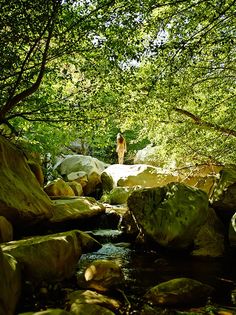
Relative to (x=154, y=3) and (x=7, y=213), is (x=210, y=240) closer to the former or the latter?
(x=7, y=213)

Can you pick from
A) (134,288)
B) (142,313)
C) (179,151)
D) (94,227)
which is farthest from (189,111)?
(142,313)

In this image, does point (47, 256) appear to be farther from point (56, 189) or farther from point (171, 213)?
point (56, 189)

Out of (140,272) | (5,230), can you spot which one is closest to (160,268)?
(140,272)

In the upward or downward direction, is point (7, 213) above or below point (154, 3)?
below

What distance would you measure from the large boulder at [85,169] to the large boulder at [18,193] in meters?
10.8

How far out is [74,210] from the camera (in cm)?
1055

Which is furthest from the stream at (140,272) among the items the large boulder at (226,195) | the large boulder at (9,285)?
the large boulder at (226,195)

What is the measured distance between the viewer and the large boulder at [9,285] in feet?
11.6

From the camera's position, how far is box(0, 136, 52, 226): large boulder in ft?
→ 24.0

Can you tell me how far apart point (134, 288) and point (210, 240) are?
3946mm

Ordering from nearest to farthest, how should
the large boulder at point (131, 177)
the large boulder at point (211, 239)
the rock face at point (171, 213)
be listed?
the rock face at point (171, 213) → the large boulder at point (211, 239) → the large boulder at point (131, 177)

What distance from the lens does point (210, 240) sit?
350 inches

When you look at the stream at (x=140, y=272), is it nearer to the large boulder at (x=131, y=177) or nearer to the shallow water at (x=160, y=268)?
the shallow water at (x=160, y=268)

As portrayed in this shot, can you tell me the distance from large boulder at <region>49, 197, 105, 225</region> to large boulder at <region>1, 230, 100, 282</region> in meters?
3.67
